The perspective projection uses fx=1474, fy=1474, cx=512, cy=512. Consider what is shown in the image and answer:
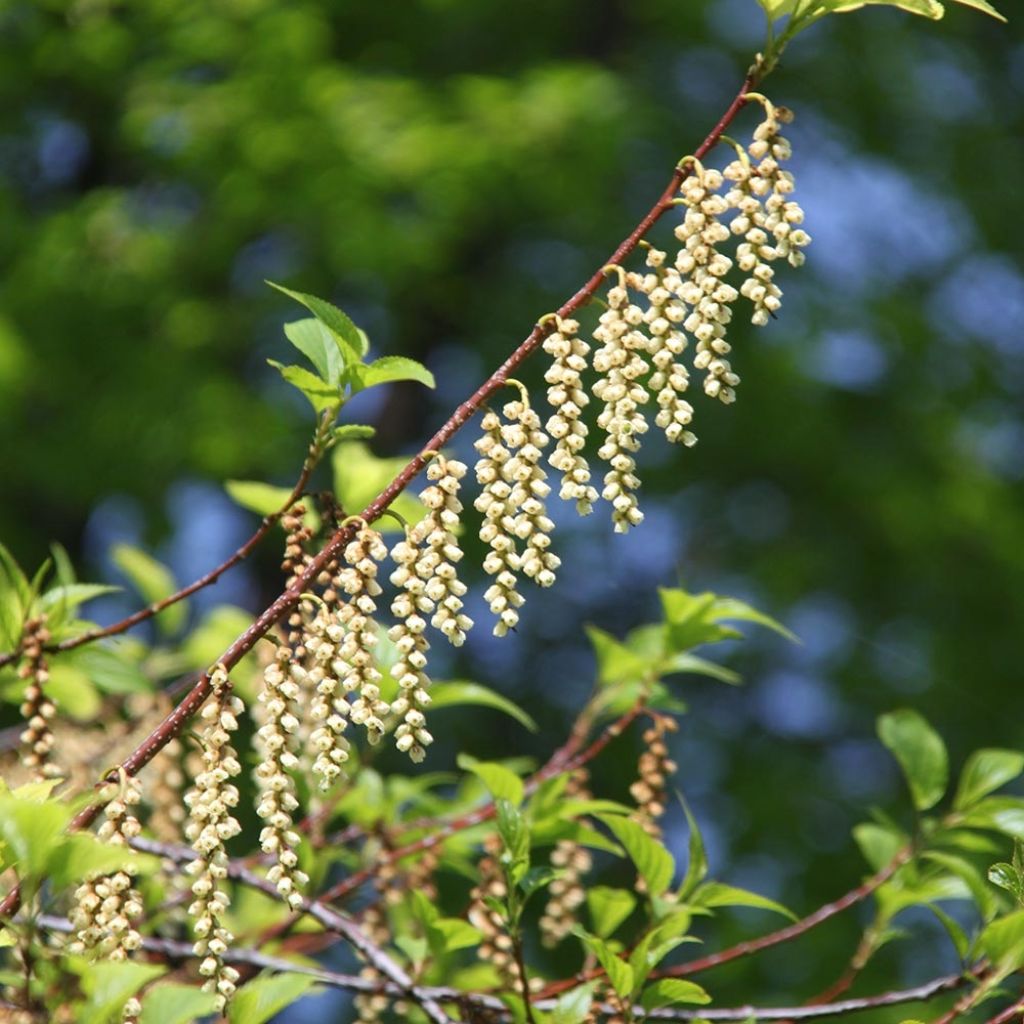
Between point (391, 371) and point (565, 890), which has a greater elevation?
point (391, 371)

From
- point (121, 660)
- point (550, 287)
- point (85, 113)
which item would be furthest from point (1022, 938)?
point (85, 113)

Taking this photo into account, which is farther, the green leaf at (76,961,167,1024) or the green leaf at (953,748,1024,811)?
the green leaf at (953,748,1024,811)

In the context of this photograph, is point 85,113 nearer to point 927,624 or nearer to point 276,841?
point 927,624

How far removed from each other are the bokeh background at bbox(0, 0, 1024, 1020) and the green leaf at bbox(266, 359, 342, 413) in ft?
16.7

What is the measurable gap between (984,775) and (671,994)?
3.68ft

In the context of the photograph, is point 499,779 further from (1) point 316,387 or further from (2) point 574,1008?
(1) point 316,387

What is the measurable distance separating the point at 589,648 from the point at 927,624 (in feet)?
7.33

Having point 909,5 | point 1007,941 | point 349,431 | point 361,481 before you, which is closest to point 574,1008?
point 1007,941

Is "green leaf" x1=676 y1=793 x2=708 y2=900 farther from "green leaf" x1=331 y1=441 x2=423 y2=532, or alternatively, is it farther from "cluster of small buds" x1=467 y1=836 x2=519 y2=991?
"green leaf" x1=331 y1=441 x2=423 y2=532

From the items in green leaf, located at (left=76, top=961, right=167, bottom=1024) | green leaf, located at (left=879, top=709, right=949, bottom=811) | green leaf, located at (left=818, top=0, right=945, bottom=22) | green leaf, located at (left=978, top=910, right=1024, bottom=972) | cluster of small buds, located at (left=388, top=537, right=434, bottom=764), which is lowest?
green leaf, located at (left=76, top=961, right=167, bottom=1024)

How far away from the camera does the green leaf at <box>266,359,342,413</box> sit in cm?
195

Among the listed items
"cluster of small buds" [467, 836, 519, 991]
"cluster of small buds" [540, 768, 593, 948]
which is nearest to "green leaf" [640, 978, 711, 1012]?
"cluster of small buds" [467, 836, 519, 991]

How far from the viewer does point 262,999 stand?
1.72 m

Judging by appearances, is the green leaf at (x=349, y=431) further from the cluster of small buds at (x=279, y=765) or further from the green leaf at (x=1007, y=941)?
the green leaf at (x=1007, y=941)
